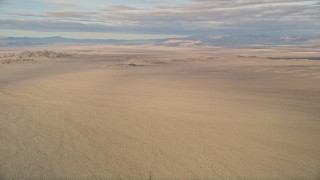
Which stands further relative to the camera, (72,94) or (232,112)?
(72,94)

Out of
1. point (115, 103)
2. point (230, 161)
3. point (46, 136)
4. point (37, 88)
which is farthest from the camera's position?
point (37, 88)

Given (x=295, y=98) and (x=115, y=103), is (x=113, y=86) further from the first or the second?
(x=295, y=98)

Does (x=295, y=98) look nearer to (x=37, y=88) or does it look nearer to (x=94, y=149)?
(x=94, y=149)

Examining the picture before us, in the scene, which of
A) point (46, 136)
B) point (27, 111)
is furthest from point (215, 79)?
point (46, 136)

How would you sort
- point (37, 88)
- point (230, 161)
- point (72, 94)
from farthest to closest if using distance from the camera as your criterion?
1. point (37, 88)
2. point (72, 94)
3. point (230, 161)

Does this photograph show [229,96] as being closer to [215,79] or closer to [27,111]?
[215,79]

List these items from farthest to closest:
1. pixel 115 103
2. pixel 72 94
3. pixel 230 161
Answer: pixel 72 94
pixel 115 103
pixel 230 161

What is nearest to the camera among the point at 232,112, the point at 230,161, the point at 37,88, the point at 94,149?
the point at 230,161

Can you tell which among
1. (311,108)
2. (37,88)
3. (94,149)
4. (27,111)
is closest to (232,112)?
(311,108)

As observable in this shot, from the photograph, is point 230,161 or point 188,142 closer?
point 230,161
